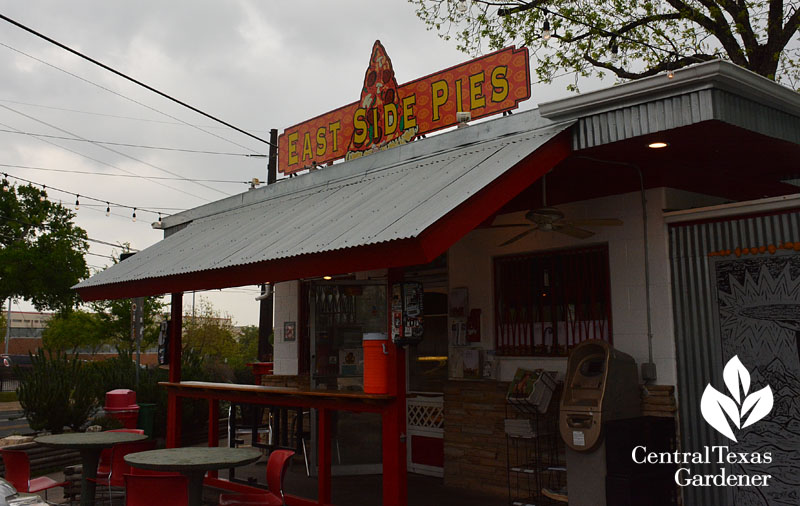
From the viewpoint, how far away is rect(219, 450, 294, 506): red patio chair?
5.68 meters

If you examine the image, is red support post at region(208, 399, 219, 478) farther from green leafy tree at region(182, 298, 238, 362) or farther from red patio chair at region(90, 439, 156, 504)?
green leafy tree at region(182, 298, 238, 362)

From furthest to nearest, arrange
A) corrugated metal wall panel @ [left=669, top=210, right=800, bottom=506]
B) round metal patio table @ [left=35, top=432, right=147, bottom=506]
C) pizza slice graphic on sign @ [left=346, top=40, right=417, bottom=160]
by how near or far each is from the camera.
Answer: pizza slice graphic on sign @ [left=346, top=40, right=417, bottom=160]
round metal patio table @ [left=35, top=432, right=147, bottom=506]
corrugated metal wall panel @ [left=669, top=210, right=800, bottom=506]

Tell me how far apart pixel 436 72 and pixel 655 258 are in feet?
12.2

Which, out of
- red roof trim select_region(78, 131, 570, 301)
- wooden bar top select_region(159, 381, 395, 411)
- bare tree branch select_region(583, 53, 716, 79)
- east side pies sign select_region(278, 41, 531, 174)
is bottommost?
wooden bar top select_region(159, 381, 395, 411)

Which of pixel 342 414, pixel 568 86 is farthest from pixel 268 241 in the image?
pixel 568 86

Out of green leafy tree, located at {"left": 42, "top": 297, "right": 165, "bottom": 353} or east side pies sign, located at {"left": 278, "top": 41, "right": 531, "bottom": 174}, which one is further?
green leafy tree, located at {"left": 42, "top": 297, "right": 165, "bottom": 353}

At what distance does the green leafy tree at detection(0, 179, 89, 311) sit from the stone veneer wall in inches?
811

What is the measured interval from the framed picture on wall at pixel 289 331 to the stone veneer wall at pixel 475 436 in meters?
3.33

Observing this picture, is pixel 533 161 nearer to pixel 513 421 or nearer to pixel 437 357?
pixel 513 421

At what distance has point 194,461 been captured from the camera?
5.38 meters

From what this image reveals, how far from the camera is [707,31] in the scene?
15195mm

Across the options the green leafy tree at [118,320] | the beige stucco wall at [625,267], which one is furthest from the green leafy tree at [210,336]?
the beige stucco wall at [625,267]

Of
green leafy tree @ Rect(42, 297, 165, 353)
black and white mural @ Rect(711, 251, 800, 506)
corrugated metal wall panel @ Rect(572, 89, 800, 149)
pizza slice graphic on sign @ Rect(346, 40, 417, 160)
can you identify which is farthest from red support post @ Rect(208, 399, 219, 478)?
green leafy tree @ Rect(42, 297, 165, 353)

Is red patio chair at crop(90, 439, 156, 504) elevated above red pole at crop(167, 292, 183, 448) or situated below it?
below
